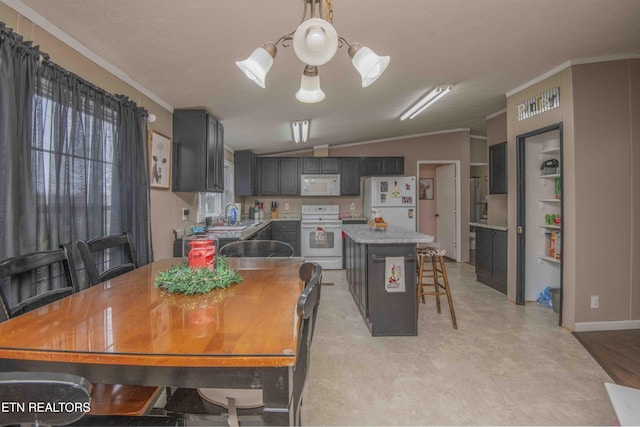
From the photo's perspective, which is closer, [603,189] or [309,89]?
[309,89]

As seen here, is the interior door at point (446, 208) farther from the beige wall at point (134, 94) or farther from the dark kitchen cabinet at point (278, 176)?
the beige wall at point (134, 94)

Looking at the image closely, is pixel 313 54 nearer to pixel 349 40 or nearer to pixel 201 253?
pixel 201 253

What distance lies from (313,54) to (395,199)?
467 cm

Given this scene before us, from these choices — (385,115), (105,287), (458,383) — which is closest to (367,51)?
(105,287)

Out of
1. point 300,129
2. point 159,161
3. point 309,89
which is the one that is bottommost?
point 159,161

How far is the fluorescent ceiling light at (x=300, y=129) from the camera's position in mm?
3950

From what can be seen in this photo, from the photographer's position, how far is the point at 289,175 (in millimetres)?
5855

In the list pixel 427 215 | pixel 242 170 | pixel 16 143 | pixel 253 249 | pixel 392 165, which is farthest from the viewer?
pixel 427 215

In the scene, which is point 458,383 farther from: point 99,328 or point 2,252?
point 2,252

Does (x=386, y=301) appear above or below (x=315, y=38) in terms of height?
below

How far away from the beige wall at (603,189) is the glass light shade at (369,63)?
2.56 metres

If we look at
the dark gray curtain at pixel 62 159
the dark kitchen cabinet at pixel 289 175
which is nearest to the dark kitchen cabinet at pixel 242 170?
the dark kitchen cabinet at pixel 289 175

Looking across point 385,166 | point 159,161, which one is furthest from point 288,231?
point 159,161

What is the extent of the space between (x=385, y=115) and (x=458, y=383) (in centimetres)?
335
